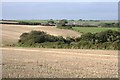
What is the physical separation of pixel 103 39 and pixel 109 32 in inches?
192

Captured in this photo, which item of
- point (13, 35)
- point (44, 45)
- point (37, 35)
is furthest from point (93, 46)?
point (13, 35)

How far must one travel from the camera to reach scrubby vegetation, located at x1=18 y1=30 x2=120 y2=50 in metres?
49.2

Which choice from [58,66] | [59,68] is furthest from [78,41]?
[59,68]

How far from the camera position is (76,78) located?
46.3ft

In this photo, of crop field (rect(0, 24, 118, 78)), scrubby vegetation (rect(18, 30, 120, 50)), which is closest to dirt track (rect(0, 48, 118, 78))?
crop field (rect(0, 24, 118, 78))

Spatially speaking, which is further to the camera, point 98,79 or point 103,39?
point 103,39

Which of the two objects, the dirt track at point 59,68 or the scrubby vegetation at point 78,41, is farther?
the scrubby vegetation at point 78,41

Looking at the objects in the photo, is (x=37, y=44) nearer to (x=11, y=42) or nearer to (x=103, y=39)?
(x=11, y=42)

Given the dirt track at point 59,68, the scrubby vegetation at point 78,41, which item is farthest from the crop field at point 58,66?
the scrubby vegetation at point 78,41

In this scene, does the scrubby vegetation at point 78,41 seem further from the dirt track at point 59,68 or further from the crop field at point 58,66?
the dirt track at point 59,68

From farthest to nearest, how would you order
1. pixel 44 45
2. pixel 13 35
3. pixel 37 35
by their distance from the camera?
pixel 13 35, pixel 37 35, pixel 44 45

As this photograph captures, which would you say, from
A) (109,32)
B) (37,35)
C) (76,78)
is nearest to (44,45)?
(37,35)

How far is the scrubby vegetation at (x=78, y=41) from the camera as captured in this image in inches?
1938

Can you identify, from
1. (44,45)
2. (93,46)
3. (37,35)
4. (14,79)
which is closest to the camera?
(14,79)
